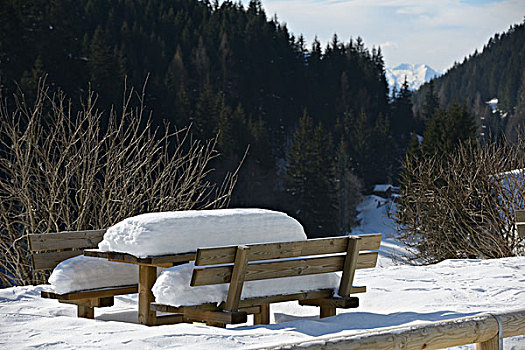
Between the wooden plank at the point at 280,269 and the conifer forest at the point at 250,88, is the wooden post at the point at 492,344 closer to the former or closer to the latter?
the wooden plank at the point at 280,269

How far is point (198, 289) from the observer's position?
5891 millimetres

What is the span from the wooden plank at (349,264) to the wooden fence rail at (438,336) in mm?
2670

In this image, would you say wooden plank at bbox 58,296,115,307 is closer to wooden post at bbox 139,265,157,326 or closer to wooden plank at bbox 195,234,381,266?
wooden post at bbox 139,265,157,326

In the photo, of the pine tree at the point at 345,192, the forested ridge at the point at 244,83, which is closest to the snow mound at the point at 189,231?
the forested ridge at the point at 244,83

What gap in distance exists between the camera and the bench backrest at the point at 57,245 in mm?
7051

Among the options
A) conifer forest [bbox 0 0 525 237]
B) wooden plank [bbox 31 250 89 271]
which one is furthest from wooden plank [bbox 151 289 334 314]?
conifer forest [bbox 0 0 525 237]

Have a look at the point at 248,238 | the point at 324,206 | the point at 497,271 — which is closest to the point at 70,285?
the point at 248,238

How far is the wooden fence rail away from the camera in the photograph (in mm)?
3279

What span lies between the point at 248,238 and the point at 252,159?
178 ft

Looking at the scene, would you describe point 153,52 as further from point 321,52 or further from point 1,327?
point 1,327

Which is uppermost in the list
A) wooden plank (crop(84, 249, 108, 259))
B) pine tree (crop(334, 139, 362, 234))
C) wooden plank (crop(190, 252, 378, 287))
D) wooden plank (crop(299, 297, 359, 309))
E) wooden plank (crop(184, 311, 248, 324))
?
wooden plank (crop(84, 249, 108, 259))

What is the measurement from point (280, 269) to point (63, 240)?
93.4 inches

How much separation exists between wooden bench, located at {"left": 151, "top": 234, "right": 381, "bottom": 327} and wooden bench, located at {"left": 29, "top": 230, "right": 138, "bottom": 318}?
82cm

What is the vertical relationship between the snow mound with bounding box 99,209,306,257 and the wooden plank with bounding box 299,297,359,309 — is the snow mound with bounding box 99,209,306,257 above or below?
above
